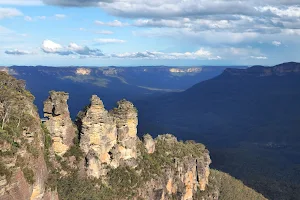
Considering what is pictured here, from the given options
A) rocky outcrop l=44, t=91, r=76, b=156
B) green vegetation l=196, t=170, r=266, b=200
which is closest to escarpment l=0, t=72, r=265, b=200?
rocky outcrop l=44, t=91, r=76, b=156

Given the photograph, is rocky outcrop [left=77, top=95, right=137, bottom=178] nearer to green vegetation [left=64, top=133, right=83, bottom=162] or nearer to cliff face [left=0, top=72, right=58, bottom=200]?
green vegetation [left=64, top=133, right=83, bottom=162]

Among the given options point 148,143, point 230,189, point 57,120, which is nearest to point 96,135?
point 57,120

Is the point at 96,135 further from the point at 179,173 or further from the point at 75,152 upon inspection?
the point at 179,173

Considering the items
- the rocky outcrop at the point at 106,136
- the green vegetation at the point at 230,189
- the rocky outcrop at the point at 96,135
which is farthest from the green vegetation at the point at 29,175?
the green vegetation at the point at 230,189

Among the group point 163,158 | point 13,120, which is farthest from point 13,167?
point 163,158

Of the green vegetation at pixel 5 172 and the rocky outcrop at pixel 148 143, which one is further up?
the green vegetation at pixel 5 172

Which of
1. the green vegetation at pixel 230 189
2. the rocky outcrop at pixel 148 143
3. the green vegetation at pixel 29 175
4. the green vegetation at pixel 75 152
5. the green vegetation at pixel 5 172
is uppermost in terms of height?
the green vegetation at pixel 5 172

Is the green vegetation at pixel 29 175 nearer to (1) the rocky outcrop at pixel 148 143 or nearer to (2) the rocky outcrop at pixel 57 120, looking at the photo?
(2) the rocky outcrop at pixel 57 120

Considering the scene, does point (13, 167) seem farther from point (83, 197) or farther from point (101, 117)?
point (101, 117)
